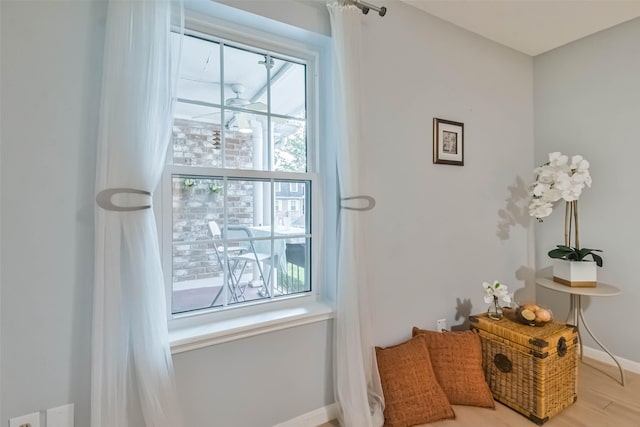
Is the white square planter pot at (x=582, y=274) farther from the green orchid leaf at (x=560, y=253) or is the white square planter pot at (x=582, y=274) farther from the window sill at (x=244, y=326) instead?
the window sill at (x=244, y=326)

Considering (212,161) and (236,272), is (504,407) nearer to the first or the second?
(236,272)

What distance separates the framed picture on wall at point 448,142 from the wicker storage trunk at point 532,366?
114 centimetres

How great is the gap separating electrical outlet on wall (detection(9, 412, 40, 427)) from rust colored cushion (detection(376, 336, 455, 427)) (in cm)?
154

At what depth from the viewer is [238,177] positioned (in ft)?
5.29

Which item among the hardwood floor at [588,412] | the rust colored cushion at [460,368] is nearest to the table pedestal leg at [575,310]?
the hardwood floor at [588,412]

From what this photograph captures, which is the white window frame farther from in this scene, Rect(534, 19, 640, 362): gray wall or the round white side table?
Rect(534, 19, 640, 362): gray wall

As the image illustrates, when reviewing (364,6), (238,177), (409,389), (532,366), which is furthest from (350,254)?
(364,6)

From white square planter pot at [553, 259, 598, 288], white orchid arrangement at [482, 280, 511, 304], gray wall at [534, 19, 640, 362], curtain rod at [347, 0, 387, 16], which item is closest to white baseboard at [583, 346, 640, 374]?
gray wall at [534, 19, 640, 362]

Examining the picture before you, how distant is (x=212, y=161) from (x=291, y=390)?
128 centimetres

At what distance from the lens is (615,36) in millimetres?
2320

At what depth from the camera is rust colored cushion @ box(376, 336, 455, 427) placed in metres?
1.69

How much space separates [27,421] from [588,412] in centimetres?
279

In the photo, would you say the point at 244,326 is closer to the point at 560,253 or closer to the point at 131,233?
the point at 131,233

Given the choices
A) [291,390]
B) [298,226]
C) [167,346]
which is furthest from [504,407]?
[167,346]
